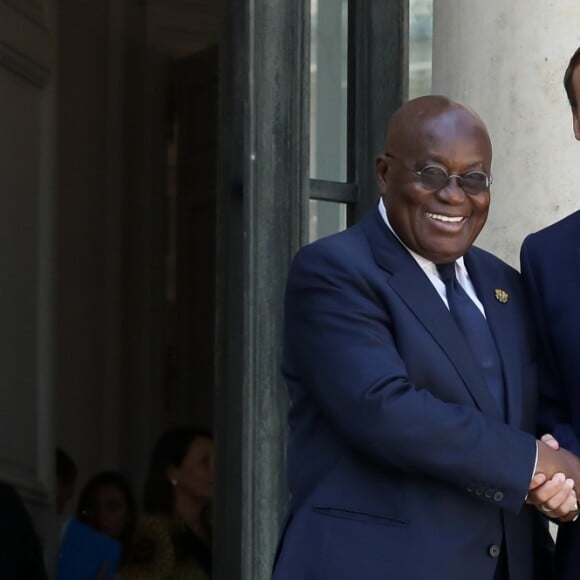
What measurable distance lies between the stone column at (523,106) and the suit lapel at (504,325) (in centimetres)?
79

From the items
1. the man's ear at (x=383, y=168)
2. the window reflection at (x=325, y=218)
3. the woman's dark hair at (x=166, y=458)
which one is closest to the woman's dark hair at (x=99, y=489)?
the woman's dark hair at (x=166, y=458)

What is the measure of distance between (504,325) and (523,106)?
1118 millimetres

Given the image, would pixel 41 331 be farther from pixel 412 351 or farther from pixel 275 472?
pixel 412 351

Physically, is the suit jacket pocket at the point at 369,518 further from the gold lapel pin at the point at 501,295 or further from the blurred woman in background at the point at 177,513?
the blurred woman in background at the point at 177,513

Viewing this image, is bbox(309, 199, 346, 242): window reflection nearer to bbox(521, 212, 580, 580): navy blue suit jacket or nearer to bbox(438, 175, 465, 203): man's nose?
bbox(521, 212, 580, 580): navy blue suit jacket

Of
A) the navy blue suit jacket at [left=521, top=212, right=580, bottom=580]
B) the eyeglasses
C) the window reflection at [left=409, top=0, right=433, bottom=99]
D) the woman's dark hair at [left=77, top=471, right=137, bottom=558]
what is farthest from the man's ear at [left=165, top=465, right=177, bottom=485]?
the eyeglasses

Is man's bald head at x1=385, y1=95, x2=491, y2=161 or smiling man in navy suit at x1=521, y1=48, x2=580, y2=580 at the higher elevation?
man's bald head at x1=385, y1=95, x2=491, y2=161

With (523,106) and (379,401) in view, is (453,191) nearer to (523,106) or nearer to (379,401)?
(379,401)

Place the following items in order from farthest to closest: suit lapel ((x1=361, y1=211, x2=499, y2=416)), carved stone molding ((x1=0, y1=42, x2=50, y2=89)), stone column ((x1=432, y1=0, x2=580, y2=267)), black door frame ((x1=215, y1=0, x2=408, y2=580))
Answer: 1. carved stone molding ((x1=0, y1=42, x2=50, y2=89))
2. black door frame ((x1=215, y1=0, x2=408, y2=580))
3. stone column ((x1=432, y1=0, x2=580, y2=267))
4. suit lapel ((x1=361, y1=211, x2=499, y2=416))

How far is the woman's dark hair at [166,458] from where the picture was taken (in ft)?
21.1

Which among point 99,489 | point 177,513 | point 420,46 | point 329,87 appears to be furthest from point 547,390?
point 99,489

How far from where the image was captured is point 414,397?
3.03m

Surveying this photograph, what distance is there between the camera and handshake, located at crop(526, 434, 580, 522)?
122 inches

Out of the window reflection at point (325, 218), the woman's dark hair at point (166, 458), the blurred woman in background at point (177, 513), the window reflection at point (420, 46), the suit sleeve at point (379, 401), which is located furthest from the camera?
the woman's dark hair at point (166, 458)
